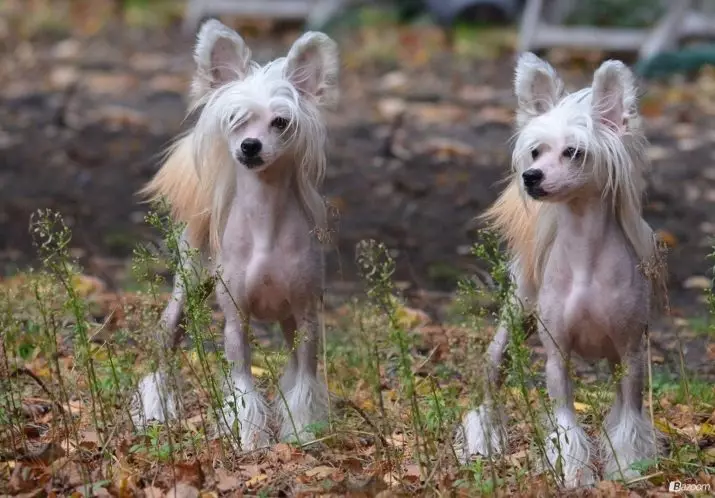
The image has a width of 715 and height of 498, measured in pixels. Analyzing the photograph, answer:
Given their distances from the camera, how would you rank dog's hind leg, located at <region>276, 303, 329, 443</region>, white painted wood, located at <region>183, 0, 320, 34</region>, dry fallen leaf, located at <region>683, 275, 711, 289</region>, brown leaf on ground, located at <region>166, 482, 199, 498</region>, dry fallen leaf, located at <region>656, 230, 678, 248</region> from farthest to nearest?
white painted wood, located at <region>183, 0, 320, 34</region>, dry fallen leaf, located at <region>656, 230, 678, 248</region>, dry fallen leaf, located at <region>683, 275, 711, 289</region>, dog's hind leg, located at <region>276, 303, 329, 443</region>, brown leaf on ground, located at <region>166, 482, 199, 498</region>

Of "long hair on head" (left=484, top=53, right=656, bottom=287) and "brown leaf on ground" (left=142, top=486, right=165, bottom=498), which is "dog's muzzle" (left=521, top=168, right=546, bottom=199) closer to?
"long hair on head" (left=484, top=53, right=656, bottom=287)

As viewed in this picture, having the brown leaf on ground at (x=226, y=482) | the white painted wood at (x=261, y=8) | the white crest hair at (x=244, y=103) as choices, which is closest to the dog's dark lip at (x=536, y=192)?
the white crest hair at (x=244, y=103)

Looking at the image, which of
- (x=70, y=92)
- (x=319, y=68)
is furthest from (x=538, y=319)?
(x=70, y=92)

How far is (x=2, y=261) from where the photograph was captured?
24.9ft

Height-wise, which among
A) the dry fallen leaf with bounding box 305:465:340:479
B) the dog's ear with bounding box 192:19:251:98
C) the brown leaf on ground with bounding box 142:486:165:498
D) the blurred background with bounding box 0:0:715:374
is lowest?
the brown leaf on ground with bounding box 142:486:165:498

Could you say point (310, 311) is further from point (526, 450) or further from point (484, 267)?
point (484, 267)

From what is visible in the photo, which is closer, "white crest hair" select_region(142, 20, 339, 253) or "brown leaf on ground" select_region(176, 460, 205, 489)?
"brown leaf on ground" select_region(176, 460, 205, 489)

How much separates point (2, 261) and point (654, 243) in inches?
170

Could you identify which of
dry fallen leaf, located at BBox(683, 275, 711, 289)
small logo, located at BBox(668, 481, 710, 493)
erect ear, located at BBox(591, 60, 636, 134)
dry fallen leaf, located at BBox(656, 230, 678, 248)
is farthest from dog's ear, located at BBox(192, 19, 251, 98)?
dry fallen leaf, located at BBox(656, 230, 678, 248)

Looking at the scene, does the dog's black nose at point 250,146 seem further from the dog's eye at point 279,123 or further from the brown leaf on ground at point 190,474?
the brown leaf on ground at point 190,474

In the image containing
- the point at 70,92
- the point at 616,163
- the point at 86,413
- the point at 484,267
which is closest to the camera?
the point at 616,163

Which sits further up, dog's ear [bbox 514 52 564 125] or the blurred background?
the blurred background

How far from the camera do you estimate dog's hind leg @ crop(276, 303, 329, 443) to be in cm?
473

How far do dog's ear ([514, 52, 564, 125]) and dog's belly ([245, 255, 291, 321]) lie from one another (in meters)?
0.97
